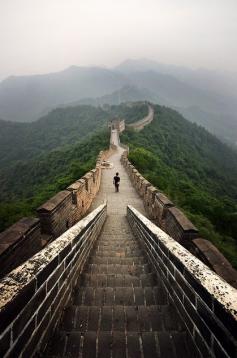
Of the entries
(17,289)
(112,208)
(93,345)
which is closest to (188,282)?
(93,345)

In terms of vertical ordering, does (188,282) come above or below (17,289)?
below

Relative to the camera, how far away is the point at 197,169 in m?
40.8

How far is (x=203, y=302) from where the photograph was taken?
2018mm

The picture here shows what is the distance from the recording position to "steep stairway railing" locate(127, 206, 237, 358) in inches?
66.8

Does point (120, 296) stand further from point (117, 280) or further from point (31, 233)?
point (31, 233)

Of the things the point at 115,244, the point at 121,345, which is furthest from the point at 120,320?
the point at 115,244

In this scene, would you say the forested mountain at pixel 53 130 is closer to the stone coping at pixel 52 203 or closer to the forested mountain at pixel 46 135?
the forested mountain at pixel 46 135

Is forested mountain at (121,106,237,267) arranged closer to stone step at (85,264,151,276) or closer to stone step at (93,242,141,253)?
stone step at (93,242,141,253)

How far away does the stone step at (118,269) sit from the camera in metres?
3.97

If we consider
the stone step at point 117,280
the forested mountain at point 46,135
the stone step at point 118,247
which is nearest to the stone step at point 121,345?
the stone step at point 117,280

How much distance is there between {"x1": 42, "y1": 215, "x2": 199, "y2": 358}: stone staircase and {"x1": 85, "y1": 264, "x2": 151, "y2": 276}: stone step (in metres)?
0.14

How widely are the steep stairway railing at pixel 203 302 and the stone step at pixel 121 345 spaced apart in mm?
158

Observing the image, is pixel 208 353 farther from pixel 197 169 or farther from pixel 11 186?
pixel 11 186

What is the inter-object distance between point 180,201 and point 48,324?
12.2 metres
